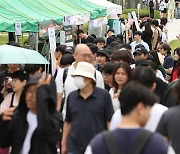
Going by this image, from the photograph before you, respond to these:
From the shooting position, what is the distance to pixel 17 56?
348 inches

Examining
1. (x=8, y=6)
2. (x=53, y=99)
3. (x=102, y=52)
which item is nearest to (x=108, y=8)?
(x=8, y=6)

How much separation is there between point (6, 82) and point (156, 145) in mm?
4476

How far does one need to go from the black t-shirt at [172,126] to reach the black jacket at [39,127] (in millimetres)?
927

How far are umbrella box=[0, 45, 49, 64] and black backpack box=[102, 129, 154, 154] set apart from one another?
461cm

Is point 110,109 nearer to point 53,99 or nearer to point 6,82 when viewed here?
point 53,99

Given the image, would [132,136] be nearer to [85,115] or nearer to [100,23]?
[85,115]

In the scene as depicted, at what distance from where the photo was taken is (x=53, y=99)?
5113 millimetres

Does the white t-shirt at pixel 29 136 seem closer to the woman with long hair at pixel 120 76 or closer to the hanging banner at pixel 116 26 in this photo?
the woman with long hair at pixel 120 76

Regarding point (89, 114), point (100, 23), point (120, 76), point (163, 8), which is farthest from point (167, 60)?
point (163, 8)

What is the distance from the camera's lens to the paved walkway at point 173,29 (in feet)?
116

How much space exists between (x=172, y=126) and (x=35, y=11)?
11051 millimetres

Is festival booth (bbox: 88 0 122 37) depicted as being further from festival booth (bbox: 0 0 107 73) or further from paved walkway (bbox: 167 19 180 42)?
paved walkway (bbox: 167 19 180 42)

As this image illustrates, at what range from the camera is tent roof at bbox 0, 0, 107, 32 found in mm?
13478

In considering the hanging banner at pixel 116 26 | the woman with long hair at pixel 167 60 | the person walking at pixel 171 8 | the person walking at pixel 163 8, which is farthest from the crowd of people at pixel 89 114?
the person walking at pixel 163 8
